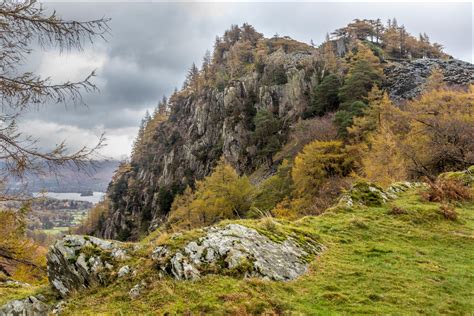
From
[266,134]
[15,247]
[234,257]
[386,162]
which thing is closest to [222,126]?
[266,134]

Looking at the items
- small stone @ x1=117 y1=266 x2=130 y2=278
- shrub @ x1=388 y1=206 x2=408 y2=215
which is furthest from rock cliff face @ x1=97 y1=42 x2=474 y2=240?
small stone @ x1=117 y1=266 x2=130 y2=278

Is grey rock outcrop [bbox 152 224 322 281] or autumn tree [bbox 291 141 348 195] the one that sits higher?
autumn tree [bbox 291 141 348 195]

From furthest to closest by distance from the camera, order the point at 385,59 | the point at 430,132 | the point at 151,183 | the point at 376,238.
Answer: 1. the point at 151,183
2. the point at 385,59
3. the point at 430,132
4. the point at 376,238

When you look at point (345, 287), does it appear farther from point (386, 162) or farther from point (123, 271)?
Answer: point (386, 162)

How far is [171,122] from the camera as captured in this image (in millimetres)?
112500

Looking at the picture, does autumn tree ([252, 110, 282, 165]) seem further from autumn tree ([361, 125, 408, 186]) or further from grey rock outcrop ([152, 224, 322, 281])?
grey rock outcrop ([152, 224, 322, 281])

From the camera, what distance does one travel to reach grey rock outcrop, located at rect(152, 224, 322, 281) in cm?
712

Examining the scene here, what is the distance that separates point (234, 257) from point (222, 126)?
263 ft

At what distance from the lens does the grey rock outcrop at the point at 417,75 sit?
6141 cm

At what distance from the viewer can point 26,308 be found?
773cm

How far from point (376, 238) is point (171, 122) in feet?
349

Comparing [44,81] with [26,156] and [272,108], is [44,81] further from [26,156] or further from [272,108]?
[272,108]

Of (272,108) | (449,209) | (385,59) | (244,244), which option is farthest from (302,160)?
(385,59)

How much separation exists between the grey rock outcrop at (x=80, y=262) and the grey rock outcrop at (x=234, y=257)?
4.00ft
